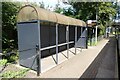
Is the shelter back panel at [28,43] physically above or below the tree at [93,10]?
below

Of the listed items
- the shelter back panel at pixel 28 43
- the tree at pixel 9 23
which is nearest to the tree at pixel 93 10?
the tree at pixel 9 23

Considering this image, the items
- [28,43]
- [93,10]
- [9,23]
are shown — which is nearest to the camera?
[28,43]

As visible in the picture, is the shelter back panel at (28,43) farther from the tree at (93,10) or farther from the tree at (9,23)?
the tree at (93,10)

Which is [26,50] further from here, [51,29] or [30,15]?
[51,29]

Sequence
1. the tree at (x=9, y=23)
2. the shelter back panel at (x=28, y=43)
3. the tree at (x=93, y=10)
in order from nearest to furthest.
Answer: the shelter back panel at (x=28, y=43), the tree at (x=9, y=23), the tree at (x=93, y=10)

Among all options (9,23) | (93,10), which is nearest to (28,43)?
(9,23)

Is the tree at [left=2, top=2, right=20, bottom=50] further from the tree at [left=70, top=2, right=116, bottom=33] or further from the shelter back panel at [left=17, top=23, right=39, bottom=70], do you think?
the tree at [left=70, top=2, right=116, bottom=33]

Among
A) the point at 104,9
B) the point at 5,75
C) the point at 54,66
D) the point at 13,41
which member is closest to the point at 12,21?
the point at 13,41

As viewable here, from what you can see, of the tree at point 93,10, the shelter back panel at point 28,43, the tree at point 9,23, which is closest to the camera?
the shelter back panel at point 28,43

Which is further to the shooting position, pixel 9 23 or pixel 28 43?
pixel 9 23

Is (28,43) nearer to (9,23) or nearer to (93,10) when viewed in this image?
(9,23)

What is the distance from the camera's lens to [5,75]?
4.05 metres

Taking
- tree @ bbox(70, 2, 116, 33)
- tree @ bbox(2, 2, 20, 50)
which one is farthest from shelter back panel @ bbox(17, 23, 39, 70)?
tree @ bbox(70, 2, 116, 33)

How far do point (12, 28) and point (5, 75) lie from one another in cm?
884
